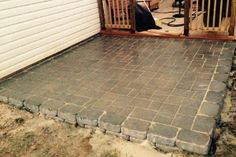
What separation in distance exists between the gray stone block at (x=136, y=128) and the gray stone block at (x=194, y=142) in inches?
14.7

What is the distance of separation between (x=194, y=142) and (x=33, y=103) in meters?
2.21

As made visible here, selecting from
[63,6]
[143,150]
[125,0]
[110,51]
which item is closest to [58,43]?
[63,6]

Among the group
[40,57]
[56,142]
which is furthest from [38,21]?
[56,142]

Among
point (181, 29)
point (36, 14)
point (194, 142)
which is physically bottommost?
point (194, 142)

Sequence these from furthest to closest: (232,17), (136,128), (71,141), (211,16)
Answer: (211,16) < (232,17) < (71,141) < (136,128)

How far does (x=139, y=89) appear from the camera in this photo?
3615mm

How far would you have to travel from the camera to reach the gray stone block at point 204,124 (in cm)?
264

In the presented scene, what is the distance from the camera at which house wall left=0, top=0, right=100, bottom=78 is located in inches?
172

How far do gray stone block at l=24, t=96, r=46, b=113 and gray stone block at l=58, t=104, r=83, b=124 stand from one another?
41 centimetres

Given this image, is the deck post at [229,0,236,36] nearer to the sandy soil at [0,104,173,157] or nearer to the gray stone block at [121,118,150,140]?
the gray stone block at [121,118,150,140]

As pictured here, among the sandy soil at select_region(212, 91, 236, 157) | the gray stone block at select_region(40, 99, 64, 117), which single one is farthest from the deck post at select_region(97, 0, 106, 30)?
the sandy soil at select_region(212, 91, 236, 157)

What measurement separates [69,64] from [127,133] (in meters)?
2.48

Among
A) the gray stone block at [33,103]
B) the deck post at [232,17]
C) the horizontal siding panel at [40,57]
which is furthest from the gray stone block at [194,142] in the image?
the deck post at [232,17]

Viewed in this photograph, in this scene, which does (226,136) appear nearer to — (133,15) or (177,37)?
(177,37)
